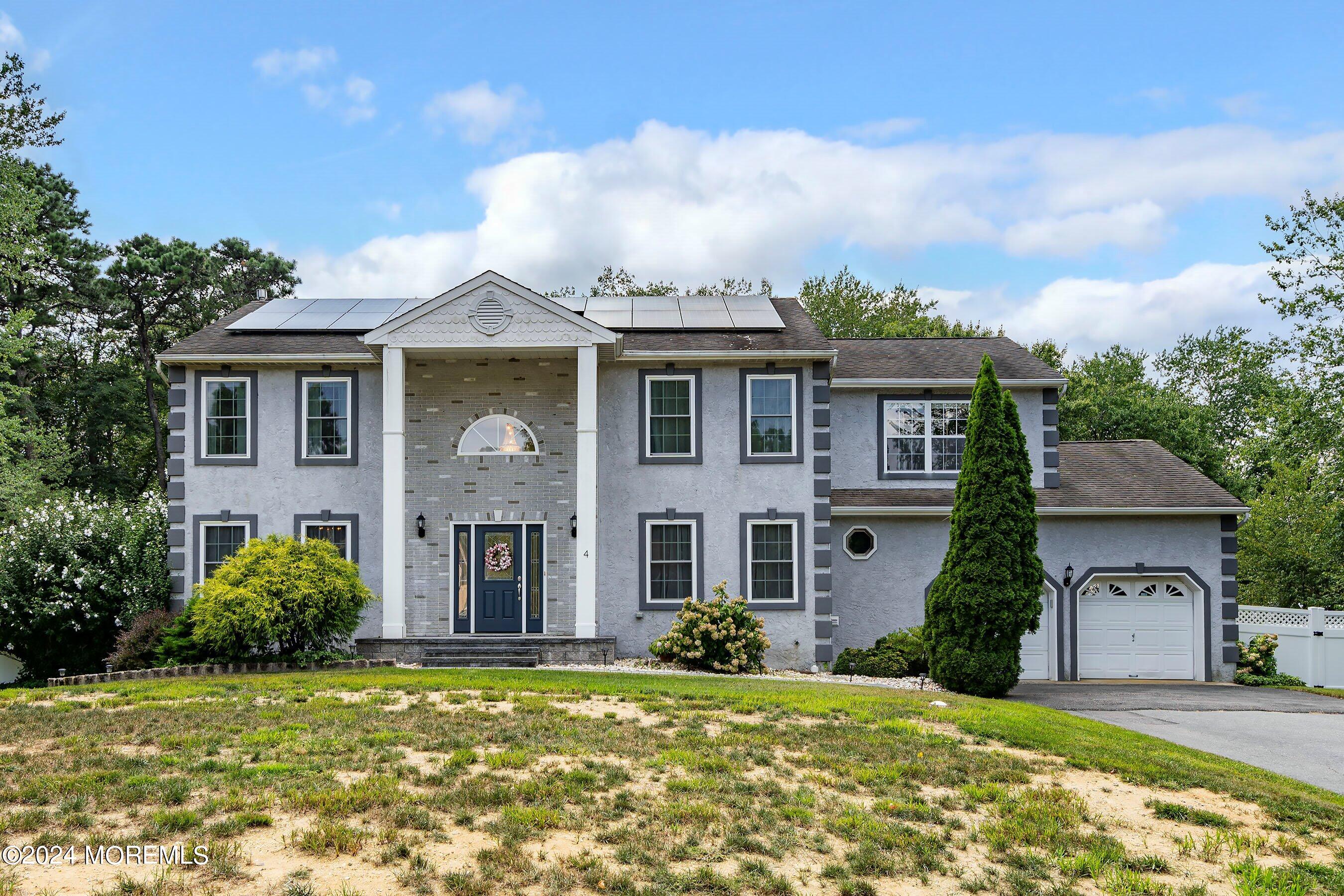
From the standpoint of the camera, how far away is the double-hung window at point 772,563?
57.4ft

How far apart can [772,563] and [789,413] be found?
294 centimetres

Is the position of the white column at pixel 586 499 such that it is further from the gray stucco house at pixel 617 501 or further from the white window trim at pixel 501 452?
the white window trim at pixel 501 452

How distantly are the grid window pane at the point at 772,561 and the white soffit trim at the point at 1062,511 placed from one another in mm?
1232

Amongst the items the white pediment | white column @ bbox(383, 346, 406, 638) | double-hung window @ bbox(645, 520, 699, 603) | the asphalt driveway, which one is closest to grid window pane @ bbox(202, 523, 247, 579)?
white column @ bbox(383, 346, 406, 638)

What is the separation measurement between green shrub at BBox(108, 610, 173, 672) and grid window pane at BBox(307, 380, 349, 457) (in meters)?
4.03

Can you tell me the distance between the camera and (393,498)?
16234 mm

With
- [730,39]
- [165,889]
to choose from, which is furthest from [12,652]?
[730,39]

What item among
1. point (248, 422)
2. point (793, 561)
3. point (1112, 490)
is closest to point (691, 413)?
point (793, 561)

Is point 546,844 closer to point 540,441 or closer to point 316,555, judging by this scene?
point 316,555

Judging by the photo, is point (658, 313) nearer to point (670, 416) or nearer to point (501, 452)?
point (670, 416)

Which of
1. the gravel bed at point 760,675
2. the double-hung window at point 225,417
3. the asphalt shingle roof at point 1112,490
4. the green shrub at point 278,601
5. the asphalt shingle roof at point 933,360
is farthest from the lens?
the asphalt shingle roof at point 933,360

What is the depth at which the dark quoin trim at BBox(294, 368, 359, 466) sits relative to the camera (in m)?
17.6

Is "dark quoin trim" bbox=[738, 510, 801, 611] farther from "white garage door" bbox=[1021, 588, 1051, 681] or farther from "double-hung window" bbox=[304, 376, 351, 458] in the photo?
"double-hung window" bbox=[304, 376, 351, 458]

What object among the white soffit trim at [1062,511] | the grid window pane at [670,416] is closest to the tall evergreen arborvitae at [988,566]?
the white soffit trim at [1062,511]
